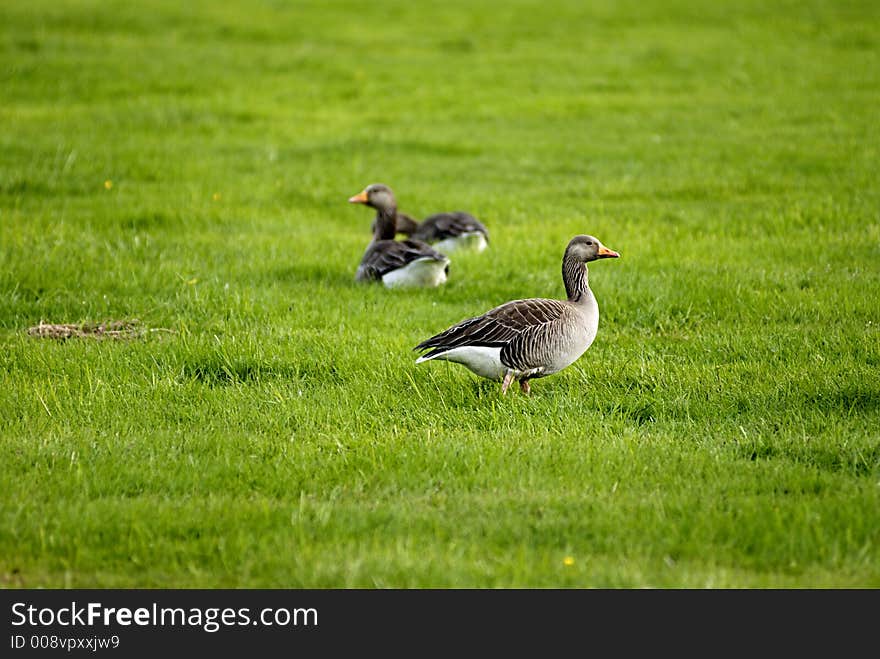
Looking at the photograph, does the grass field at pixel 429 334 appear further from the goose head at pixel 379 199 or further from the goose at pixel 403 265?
the goose head at pixel 379 199

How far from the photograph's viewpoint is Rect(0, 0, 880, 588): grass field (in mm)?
5801

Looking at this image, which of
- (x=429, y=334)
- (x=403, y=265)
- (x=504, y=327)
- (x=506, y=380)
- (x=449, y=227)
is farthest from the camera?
(x=449, y=227)

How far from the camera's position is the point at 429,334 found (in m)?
9.85

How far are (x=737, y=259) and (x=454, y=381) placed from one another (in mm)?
4994

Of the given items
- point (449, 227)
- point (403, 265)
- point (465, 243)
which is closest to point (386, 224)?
point (449, 227)

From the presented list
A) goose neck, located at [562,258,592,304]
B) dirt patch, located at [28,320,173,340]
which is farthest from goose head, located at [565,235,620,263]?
dirt patch, located at [28,320,173,340]

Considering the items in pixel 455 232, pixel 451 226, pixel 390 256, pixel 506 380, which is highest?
pixel 451 226

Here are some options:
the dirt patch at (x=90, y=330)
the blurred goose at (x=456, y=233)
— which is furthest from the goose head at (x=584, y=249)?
the blurred goose at (x=456, y=233)

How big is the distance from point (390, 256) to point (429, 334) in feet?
6.33

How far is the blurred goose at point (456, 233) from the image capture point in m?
13.0

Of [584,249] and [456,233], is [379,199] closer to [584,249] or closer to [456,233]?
[456,233]

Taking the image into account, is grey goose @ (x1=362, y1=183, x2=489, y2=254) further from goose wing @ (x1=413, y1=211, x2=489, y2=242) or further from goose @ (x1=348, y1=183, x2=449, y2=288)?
goose @ (x1=348, y1=183, x2=449, y2=288)

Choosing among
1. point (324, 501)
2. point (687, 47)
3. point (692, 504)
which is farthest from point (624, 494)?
point (687, 47)

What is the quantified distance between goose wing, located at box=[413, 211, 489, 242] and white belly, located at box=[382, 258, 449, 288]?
1.44 m
